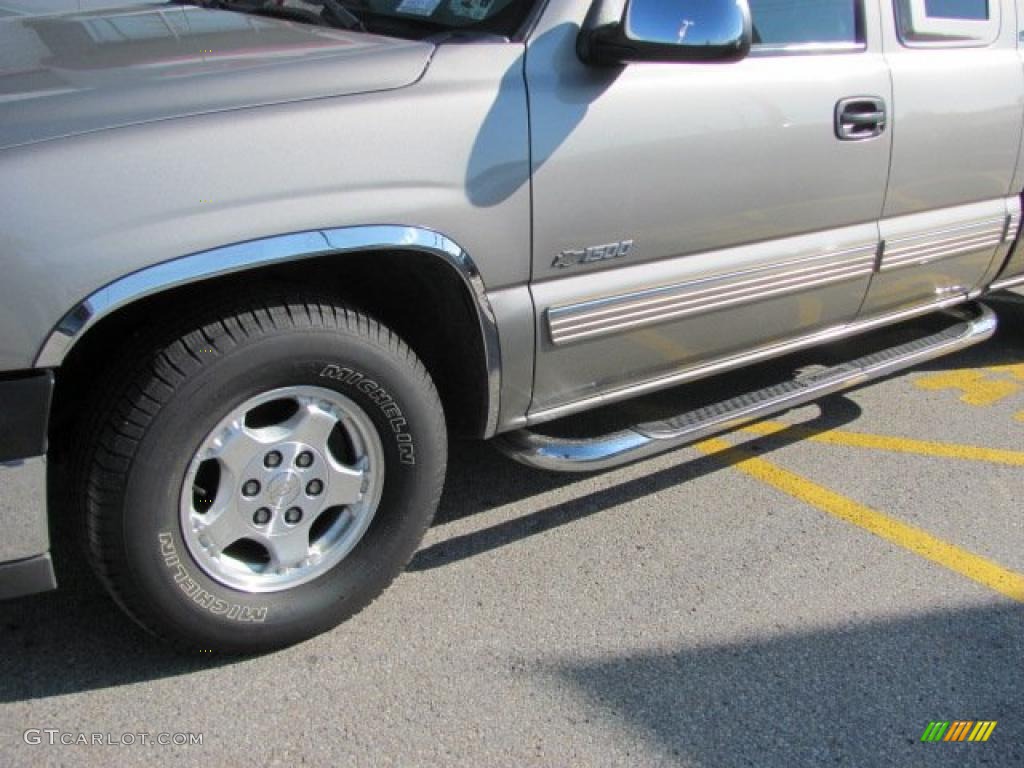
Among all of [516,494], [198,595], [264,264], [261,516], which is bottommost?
[516,494]

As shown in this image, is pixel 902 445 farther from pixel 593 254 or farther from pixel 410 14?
pixel 410 14

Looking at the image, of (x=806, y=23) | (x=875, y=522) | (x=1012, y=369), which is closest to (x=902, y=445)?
(x=875, y=522)

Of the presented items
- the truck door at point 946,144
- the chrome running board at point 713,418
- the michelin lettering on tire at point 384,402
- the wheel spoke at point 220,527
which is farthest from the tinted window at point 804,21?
the wheel spoke at point 220,527

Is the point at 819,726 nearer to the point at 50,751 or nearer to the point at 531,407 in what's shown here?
the point at 531,407

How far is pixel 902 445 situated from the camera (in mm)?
3809

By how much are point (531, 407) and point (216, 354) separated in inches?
36.5

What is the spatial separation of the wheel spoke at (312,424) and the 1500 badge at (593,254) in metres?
0.70

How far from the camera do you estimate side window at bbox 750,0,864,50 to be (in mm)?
2979

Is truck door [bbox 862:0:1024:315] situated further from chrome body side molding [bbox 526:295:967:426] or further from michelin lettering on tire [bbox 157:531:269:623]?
michelin lettering on tire [bbox 157:531:269:623]

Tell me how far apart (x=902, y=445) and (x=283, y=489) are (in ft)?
8.07

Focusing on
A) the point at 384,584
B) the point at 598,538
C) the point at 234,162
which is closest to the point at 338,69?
the point at 234,162

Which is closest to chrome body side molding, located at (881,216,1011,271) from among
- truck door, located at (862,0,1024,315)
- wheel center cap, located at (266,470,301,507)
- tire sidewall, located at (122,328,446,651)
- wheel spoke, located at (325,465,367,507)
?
truck door, located at (862,0,1024,315)

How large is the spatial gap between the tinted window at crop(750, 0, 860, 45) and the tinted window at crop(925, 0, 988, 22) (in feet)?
1.35

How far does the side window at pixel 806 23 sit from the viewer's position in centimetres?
298
